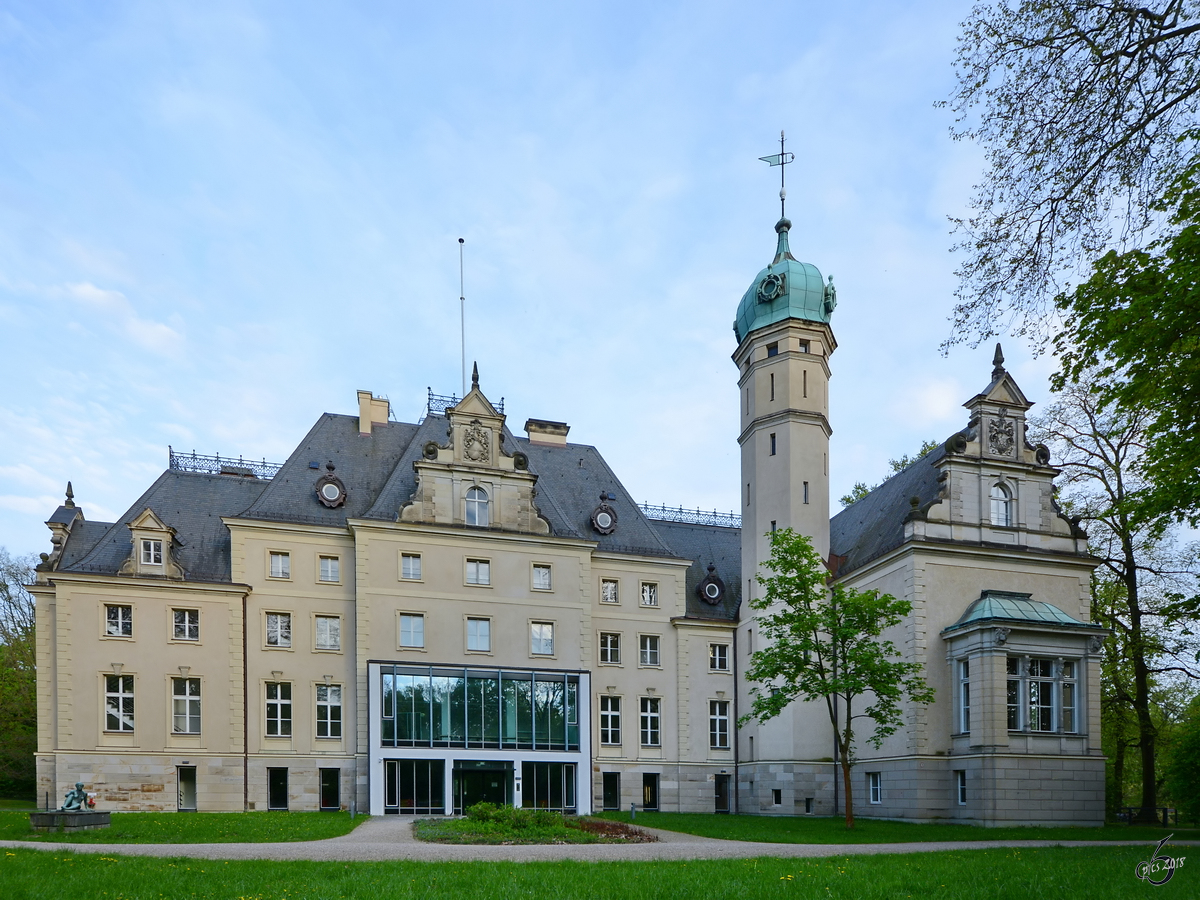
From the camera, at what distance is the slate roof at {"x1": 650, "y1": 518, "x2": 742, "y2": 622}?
46812 millimetres

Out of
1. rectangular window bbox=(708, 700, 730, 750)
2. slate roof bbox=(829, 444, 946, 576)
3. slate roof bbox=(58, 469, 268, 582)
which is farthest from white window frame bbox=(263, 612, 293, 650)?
slate roof bbox=(829, 444, 946, 576)

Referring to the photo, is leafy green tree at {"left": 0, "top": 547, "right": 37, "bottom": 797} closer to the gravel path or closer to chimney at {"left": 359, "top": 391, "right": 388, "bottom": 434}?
chimney at {"left": 359, "top": 391, "right": 388, "bottom": 434}

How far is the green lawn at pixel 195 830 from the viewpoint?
22.0 m

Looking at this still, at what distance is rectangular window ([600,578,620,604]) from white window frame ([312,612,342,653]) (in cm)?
1082

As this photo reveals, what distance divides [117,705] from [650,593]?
69.2 ft

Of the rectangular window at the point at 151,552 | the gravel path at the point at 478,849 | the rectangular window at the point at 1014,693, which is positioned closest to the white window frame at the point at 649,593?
the rectangular window at the point at 1014,693

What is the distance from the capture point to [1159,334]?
15.8 meters

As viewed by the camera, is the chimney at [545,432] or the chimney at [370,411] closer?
the chimney at [370,411]

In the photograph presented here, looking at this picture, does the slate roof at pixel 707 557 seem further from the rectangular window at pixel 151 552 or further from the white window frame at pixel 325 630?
the rectangular window at pixel 151 552

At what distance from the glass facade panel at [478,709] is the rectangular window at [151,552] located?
9497 mm

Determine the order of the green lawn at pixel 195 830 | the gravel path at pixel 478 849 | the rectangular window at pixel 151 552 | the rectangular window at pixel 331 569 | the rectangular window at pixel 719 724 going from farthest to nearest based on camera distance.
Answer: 1. the rectangular window at pixel 719 724
2. the rectangular window at pixel 331 569
3. the rectangular window at pixel 151 552
4. the green lawn at pixel 195 830
5. the gravel path at pixel 478 849

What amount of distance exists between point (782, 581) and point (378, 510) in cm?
1710

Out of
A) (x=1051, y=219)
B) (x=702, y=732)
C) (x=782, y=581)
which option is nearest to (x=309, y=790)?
(x=702, y=732)

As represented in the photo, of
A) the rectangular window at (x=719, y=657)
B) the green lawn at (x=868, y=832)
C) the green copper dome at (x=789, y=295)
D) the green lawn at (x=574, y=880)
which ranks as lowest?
the green lawn at (x=868, y=832)
